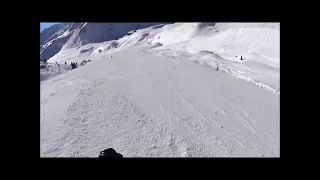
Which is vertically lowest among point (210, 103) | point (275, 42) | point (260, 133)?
point (260, 133)

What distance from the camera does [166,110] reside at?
13.4 metres

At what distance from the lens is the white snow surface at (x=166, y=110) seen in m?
10.2

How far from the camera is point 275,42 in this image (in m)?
29.1

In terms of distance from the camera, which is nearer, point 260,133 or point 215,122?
point 260,133

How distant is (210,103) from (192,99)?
1.01m

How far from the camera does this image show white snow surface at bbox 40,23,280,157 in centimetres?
1024
